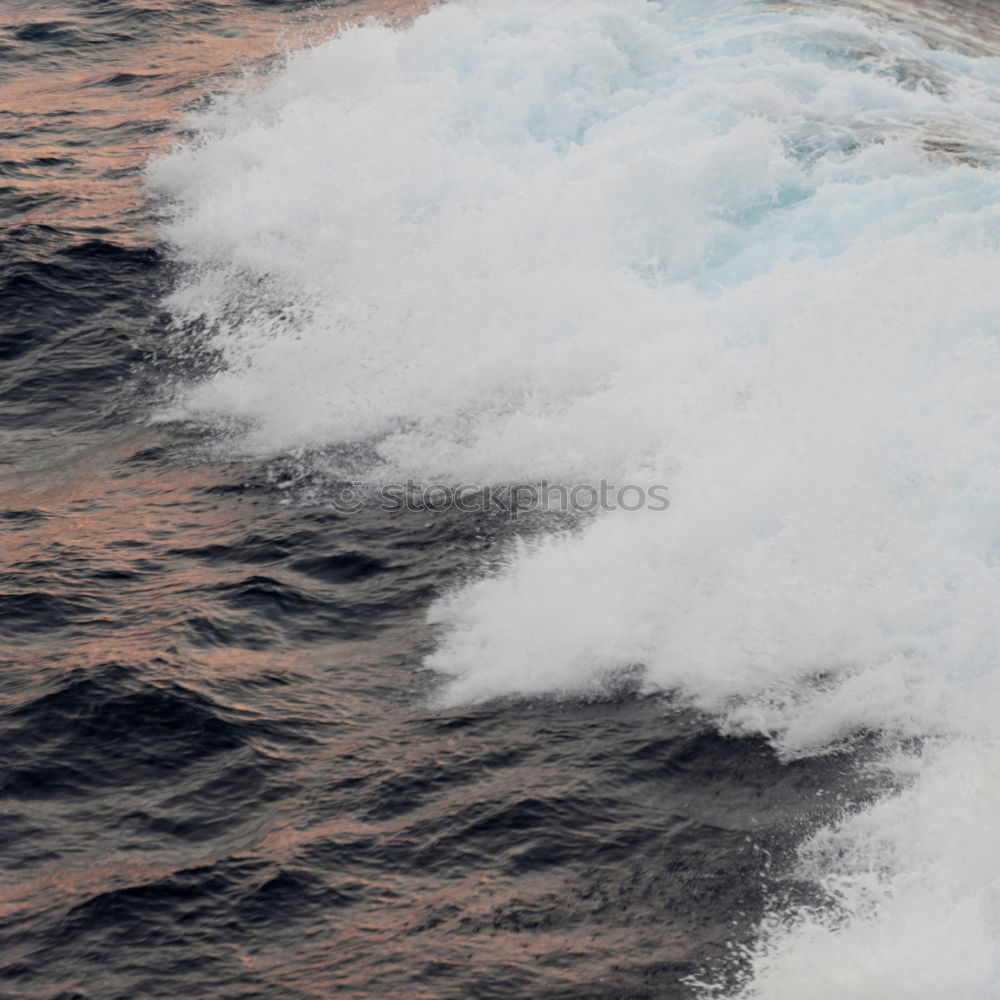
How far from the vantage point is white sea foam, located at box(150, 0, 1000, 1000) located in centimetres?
616

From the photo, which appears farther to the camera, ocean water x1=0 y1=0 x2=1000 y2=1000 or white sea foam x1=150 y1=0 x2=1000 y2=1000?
white sea foam x1=150 y1=0 x2=1000 y2=1000

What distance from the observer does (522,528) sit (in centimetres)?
790

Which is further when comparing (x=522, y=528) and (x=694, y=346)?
(x=694, y=346)

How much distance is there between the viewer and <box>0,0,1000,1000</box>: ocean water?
17.4ft

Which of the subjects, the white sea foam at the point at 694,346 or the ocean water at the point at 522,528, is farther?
the white sea foam at the point at 694,346

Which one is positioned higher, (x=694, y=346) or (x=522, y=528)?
(x=694, y=346)

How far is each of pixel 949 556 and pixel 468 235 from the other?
5.49m

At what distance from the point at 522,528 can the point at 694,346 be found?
213 cm

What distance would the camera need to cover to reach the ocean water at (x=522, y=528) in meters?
5.29

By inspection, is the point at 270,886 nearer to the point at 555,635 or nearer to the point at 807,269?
the point at 555,635

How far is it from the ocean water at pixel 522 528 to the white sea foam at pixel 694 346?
0.04 meters

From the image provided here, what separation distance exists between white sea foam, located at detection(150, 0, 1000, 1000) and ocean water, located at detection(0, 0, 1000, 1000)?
4cm

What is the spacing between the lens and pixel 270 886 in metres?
5.41

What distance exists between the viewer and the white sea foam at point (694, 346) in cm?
616
